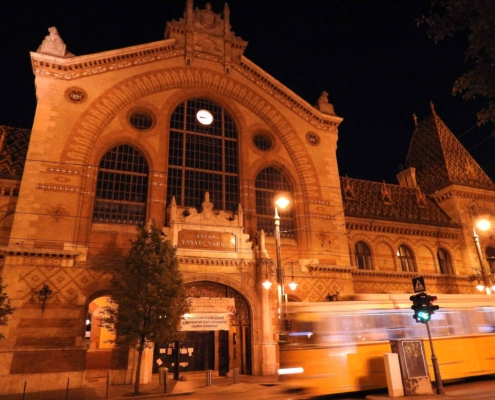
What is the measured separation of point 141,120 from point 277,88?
10.7 meters

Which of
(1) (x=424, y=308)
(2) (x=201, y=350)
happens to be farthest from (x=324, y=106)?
(1) (x=424, y=308)

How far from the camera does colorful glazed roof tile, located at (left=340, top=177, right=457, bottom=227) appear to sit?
30.9 metres

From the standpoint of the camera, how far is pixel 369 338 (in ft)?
44.2

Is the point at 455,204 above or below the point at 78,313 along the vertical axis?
above

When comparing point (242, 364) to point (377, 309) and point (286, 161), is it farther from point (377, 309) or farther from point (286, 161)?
point (286, 161)

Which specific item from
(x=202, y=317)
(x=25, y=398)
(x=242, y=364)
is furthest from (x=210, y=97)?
(x=25, y=398)

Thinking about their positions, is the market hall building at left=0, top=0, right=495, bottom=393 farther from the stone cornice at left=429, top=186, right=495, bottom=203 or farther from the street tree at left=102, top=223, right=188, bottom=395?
the stone cornice at left=429, top=186, right=495, bottom=203

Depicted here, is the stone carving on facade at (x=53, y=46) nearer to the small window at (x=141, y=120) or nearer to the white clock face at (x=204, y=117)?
the small window at (x=141, y=120)

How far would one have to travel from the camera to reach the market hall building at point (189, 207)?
63.4ft

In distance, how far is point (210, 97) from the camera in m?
27.7

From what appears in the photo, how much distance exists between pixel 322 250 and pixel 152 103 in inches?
592

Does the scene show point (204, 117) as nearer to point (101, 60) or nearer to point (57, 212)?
point (101, 60)

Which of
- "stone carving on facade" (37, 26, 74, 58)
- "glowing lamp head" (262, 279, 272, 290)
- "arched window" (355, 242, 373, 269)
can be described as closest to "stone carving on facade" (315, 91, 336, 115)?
"arched window" (355, 242, 373, 269)

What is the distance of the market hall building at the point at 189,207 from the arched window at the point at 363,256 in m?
0.09
